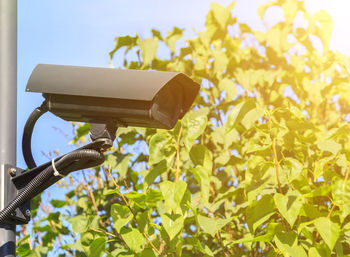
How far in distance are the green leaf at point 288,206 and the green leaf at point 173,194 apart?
0.39 metres

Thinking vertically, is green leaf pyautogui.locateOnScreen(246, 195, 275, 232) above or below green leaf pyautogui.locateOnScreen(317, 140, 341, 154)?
below

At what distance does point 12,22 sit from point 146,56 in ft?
3.54

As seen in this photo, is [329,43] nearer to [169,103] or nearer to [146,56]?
[146,56]

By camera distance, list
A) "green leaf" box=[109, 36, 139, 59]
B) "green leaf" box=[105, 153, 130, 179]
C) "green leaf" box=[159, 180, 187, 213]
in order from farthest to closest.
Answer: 1. "green leaf" box=[109, 36, 139, 59]
2. "green leaf" box=[105, 153, 130, 179]
3. "green leaf" box=[159, 180, 187, 213]

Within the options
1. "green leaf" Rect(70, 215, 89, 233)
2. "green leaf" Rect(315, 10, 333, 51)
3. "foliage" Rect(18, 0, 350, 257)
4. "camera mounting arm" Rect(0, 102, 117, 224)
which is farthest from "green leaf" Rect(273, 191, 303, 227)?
"green leaf" Rect(315, 10, 333, 51)

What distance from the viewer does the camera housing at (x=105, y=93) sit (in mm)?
2010

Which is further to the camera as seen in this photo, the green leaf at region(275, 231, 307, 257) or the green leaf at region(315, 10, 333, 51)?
the green leaf at region(315, 10, 333, 51)

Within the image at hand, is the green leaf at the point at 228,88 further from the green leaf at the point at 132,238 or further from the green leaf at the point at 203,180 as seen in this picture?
the green leaf at the point at 132,238

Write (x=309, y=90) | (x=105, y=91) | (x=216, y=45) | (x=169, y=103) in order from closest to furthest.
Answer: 1. (x=105, y=91)
2. (x=169, y=103)
3. (x=309, y=90)
4. (x=216, y=45)

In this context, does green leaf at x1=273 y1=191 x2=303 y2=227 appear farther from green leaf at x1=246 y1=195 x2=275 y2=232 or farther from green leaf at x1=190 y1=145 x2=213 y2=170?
green leaf at x1=190 y1=145 x2=213 y2=170

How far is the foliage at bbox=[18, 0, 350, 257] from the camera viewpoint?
2492 mm

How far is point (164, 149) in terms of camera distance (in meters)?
2.74

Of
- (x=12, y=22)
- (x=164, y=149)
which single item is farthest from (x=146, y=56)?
(x=12, y=22)

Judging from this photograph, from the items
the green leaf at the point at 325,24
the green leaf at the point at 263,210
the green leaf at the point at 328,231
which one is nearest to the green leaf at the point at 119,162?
the green leaf at the point at 263,210
